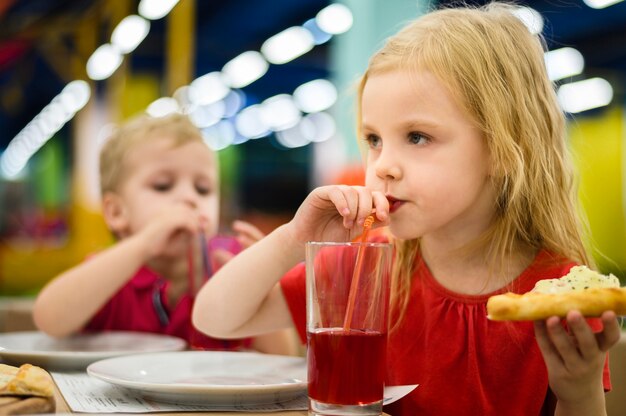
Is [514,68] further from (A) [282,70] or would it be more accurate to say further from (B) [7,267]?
(A) [282,70]

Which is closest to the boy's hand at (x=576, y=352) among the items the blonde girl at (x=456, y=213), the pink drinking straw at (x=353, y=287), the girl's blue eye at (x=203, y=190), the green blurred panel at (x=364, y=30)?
the blonde girl at (x=456, y=213)

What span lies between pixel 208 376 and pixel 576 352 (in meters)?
0.60

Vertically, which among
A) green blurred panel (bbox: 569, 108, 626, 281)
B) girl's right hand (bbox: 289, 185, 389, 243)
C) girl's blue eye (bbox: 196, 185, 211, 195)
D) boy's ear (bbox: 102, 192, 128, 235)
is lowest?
girl's right hand (bbox: 289, 185, 389, 243)

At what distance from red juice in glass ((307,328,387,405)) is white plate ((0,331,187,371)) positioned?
0.55 m

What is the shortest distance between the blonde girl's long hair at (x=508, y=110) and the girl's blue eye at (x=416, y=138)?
99 mm

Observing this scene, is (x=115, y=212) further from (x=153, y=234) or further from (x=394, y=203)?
(x=394, y=203)

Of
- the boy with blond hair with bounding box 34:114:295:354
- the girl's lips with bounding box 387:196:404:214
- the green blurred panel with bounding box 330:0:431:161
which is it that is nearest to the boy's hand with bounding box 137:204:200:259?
the boy with blond hair with bounding box 34:114:295:354

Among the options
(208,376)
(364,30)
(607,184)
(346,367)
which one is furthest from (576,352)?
(607,184)

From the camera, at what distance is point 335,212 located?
4.23ft

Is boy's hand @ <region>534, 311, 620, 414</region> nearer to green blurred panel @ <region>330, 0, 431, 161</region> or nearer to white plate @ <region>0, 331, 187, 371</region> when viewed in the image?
white plate @ <region>0, 331, 187, 371</region>

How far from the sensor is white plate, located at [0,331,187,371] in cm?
129

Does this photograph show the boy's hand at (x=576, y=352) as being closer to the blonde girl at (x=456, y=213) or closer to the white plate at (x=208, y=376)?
the blonde girl at (x=456, y=213)

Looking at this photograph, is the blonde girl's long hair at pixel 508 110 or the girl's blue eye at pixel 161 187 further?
A: the girl's blue eye at pixel 161 187

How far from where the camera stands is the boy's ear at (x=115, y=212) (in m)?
2.04
